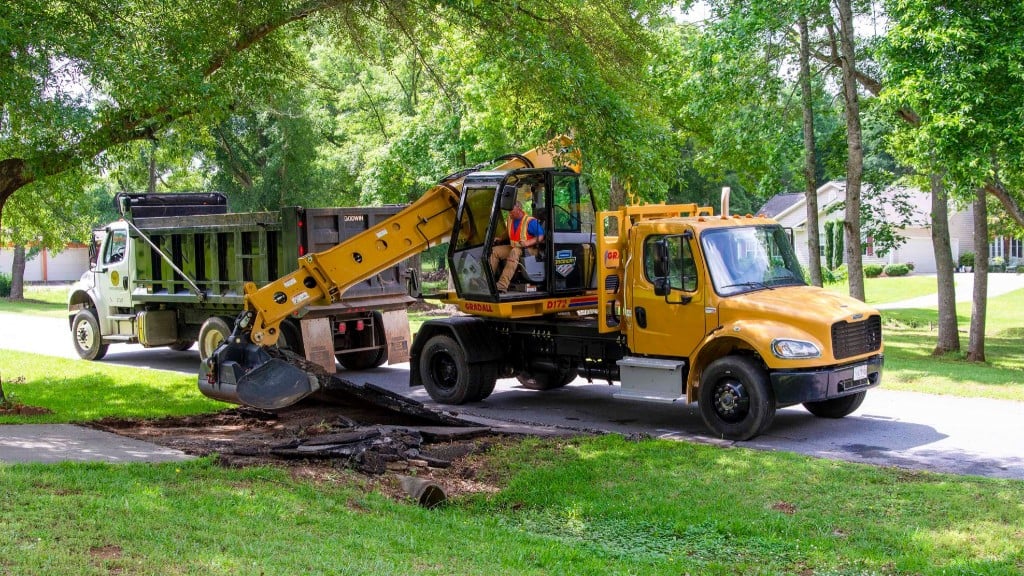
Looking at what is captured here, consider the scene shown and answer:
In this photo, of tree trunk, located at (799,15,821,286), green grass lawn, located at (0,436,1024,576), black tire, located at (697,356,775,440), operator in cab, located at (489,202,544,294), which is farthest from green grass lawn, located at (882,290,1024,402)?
green grass lawn, located at (0,436,1024,576)

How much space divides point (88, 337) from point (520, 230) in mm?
11046

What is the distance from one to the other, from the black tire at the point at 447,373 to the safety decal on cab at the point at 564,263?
172 cm

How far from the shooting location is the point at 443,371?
46.4ft

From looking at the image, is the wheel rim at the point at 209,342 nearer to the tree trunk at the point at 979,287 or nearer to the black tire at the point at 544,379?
the black tire at the point at 544,379

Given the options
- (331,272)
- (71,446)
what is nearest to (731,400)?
(331,272)

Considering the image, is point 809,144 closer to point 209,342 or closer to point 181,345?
point 209,342

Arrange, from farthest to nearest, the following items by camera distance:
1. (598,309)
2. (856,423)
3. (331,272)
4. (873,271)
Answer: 1. (873,271)
2. (331,272)
3. (598,309)
4. (856,423)

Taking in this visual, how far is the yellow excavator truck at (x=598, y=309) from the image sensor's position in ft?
35.7

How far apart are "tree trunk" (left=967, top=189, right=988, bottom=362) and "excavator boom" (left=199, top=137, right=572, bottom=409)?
40.9ft

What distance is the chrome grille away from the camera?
426 inches

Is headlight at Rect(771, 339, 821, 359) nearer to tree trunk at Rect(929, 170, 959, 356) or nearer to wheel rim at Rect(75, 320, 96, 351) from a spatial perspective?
tree trunk at Rect(929, 170, 959, 356)

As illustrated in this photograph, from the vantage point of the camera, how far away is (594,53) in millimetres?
14891

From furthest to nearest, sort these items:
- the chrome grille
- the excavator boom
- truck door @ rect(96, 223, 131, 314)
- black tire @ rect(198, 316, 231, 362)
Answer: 1. truck door @ rect(96, 223, 131, 314)
2. black tire @ rect(198, 316, 231, 362)
3. the excavator boom
4. the chrome grille

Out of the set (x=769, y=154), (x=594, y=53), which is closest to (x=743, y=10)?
(x=769, y=154)
